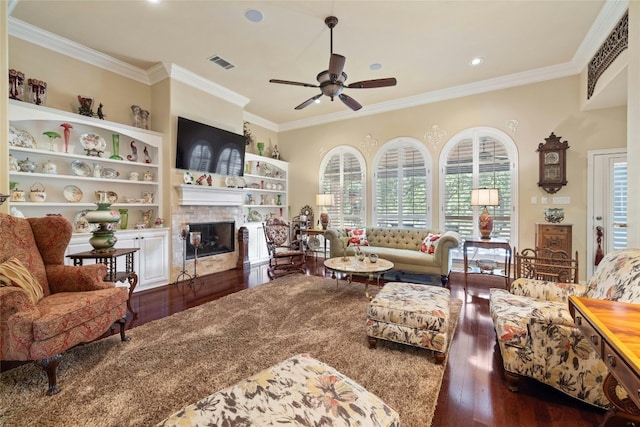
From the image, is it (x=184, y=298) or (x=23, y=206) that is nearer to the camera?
(x=23, y=206)

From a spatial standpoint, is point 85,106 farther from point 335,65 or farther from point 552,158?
point 552,158

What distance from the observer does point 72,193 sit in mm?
3707

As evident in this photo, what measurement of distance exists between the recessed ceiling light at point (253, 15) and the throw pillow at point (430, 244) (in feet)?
13.0

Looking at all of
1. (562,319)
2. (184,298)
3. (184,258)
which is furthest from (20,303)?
(562,319)

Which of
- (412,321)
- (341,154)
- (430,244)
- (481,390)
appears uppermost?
(341,154)

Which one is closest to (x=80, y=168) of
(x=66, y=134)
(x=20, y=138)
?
(x=66, y=134)

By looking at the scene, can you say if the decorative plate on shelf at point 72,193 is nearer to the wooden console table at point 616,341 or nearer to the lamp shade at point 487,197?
the wooden console table at point 616,341

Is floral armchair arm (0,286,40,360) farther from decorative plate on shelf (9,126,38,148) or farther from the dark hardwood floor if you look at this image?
decorative plate on shelf (9,126,38,148)

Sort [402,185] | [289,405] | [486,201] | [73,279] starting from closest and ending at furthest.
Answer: [289,405], [73,279], [486,201], [402,185]

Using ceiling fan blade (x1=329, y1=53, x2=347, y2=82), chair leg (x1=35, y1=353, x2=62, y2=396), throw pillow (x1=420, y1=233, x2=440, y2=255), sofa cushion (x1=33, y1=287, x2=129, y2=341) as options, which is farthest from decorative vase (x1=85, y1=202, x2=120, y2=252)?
throw pillow (x1=420, y1=233, x2=440, y2=255)

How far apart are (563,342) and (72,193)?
539 cm

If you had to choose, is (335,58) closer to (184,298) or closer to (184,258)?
(184,298)

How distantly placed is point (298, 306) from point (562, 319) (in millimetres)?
2476

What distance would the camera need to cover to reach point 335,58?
281 centimetres
